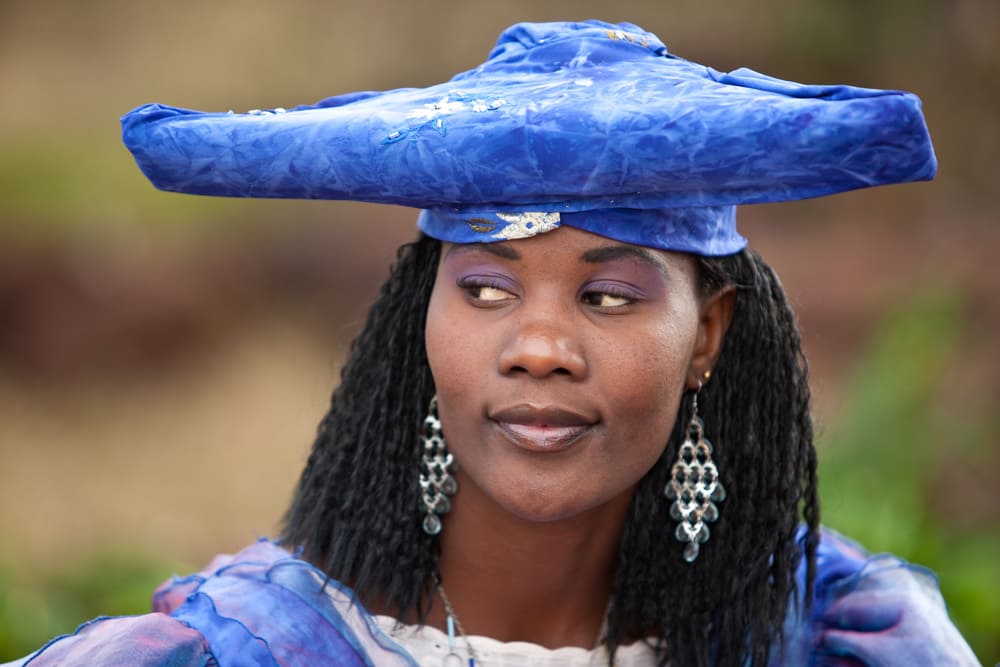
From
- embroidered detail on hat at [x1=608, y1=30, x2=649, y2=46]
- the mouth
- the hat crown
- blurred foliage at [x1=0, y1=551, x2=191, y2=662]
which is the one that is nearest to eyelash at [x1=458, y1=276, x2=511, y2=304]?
the mouth

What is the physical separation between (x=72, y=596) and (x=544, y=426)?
13.8 ft

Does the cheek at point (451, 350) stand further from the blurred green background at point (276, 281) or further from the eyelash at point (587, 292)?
the blurred green background at point (276, 281)

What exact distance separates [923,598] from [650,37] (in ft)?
4.25

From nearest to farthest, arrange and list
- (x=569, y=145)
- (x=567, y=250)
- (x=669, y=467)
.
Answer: (x=569, y=145) < (x=567, y=250) < (x=669, y=467)

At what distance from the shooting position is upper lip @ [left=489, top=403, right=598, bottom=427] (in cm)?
242

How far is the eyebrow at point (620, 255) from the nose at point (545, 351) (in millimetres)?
123

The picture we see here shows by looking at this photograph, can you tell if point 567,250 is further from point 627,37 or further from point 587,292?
point 627,37

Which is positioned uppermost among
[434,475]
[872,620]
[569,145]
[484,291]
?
[569,145]

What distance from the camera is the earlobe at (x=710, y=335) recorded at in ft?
8.95

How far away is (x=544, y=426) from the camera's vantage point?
245 cm

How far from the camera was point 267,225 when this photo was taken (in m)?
9.22

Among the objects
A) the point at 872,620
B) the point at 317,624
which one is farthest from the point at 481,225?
the point at 872,620

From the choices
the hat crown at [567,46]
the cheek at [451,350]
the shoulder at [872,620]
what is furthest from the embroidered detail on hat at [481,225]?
the shoulder at [872,620]

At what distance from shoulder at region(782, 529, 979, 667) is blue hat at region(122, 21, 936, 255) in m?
0.93
